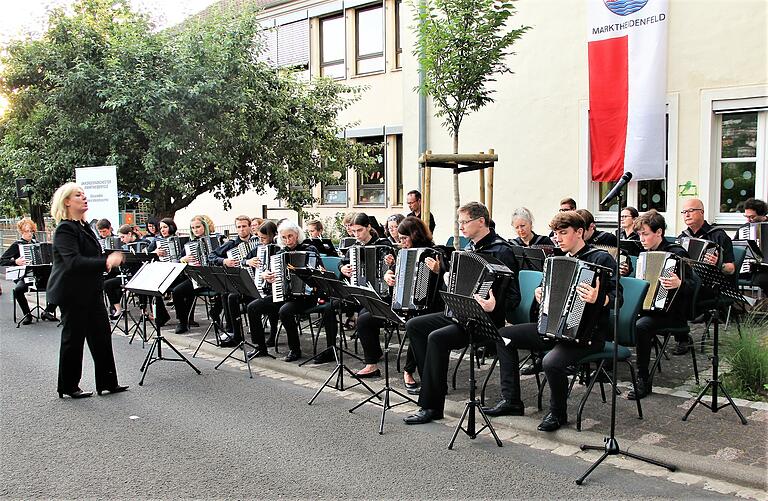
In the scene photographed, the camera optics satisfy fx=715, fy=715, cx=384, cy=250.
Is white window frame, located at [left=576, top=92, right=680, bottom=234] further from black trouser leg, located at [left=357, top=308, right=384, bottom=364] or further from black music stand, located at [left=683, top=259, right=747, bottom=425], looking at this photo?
black trouser leg, located at [left=357, top=308, right=384, bottom=364]

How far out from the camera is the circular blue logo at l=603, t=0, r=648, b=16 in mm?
11334

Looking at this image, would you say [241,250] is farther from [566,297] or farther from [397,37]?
[397,37]

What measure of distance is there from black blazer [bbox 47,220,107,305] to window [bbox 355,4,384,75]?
14.2 meters

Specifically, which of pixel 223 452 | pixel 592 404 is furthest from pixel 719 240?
pixel 223 452

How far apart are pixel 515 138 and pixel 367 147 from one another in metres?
5.58

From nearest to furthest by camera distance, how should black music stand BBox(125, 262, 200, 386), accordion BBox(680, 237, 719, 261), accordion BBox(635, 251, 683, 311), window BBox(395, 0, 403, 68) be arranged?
1. accordion BBox(635, 251, 683, 311)
2. accordion BBox(680, 237, 719, 261)
3. black music stand BBox(125, 262, 200, 386)
4. window BBox(395, 0, 403, 68)

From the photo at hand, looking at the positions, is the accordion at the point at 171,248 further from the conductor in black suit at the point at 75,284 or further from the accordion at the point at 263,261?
the conductor in black suit at the point at 75,284

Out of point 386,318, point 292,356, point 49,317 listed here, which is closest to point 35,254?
point 49,317

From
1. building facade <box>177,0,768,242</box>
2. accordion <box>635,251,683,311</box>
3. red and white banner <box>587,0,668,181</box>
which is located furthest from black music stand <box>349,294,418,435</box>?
building facade <box>177,0,768,242</box>

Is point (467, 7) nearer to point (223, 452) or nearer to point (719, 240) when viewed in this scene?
point (719, 240)

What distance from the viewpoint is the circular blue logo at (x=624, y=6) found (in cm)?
1133

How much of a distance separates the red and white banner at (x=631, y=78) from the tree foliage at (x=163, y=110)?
6.53m

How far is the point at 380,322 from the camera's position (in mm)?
7762

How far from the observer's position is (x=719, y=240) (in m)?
8.21
